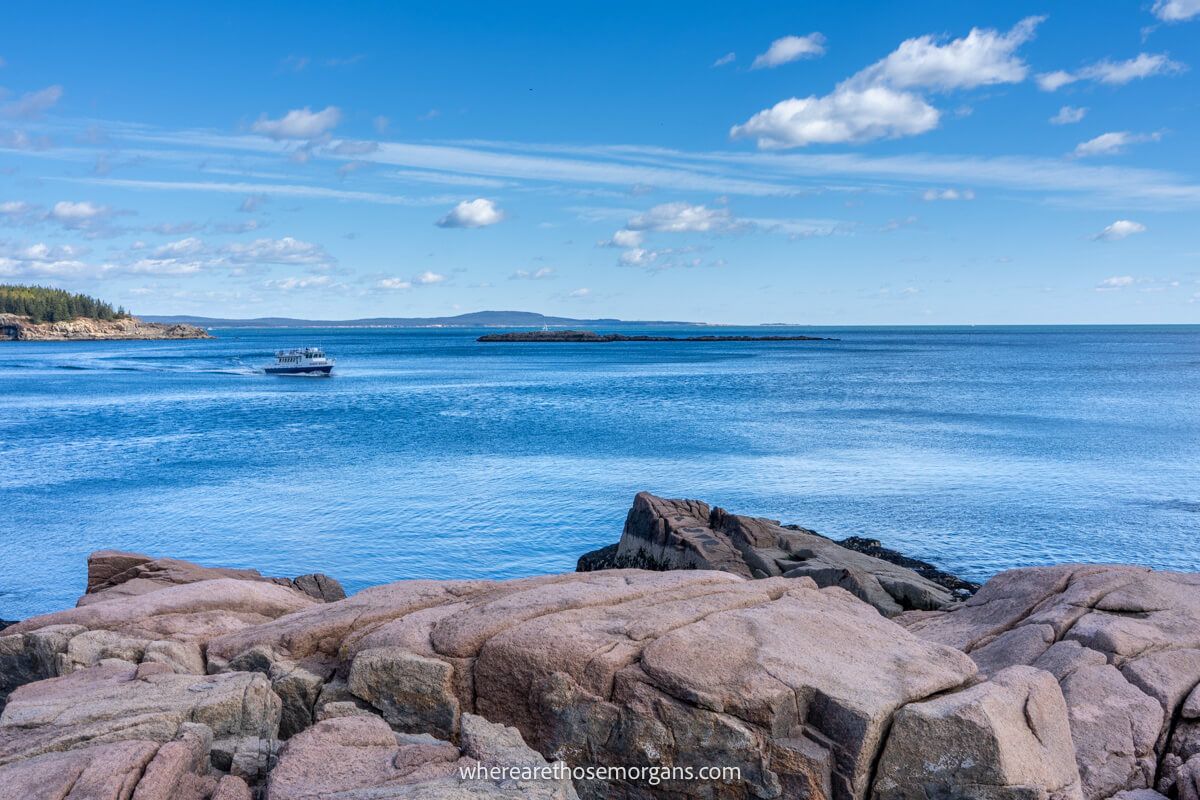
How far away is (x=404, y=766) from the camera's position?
795cm

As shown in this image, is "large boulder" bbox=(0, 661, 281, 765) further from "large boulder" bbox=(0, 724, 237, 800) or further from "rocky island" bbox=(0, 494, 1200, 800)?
"large boulder" bbox=(0, 724, 237, 800)

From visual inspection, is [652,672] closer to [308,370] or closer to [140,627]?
[140,627]

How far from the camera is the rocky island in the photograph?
26.9ft

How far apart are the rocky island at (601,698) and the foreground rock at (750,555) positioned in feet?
19.9

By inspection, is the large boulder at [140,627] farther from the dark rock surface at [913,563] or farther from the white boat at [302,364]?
the white boat at [302,364]

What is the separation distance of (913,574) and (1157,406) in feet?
190

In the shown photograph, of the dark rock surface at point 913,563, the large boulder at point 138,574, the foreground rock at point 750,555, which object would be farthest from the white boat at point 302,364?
the large boulder at point 138,574

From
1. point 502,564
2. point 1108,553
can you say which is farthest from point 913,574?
point 502,564

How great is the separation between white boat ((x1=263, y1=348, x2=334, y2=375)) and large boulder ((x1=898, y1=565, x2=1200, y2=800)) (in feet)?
339

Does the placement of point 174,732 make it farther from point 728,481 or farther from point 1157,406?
point 1157,406

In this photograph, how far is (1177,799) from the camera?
31.8 ft

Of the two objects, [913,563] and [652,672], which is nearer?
[652,672]

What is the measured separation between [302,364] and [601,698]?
108254mm

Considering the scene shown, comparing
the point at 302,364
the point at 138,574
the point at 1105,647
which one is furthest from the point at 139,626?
the point at 302,364
